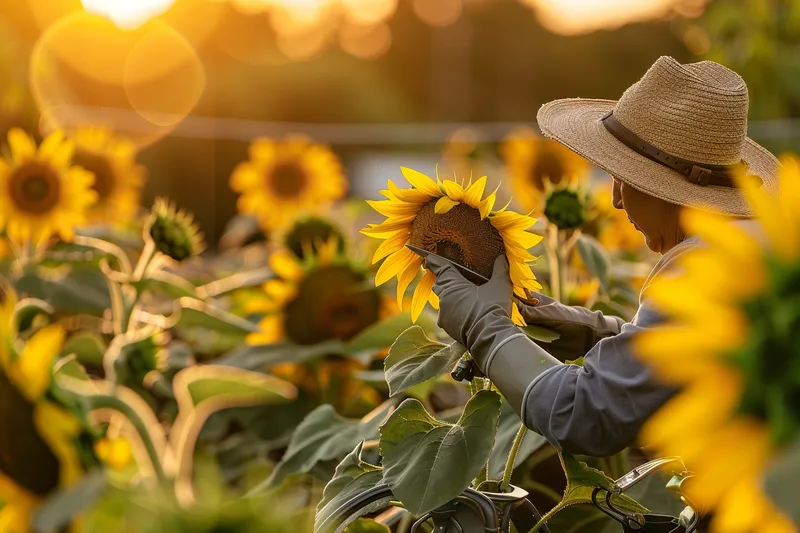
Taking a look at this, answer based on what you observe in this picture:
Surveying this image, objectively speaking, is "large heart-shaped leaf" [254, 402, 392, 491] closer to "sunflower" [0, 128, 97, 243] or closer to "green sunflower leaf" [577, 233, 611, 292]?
"green sunflower leaf" [577, 233, 611, 292]

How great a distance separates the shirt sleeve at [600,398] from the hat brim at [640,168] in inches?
7.6

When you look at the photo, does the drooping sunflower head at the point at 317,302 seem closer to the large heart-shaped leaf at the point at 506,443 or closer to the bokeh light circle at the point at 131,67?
the large heart-shaped leaf at the point at 506,443

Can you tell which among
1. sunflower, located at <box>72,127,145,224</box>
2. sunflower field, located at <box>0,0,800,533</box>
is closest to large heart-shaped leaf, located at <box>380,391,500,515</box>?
sunflower field, located at <box>0,0,800,533</box>

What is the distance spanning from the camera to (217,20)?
19.5 m

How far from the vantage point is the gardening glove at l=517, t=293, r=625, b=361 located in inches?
51.2

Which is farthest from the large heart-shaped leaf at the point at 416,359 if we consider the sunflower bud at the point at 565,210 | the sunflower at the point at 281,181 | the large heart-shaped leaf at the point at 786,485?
the sunflower at the point at 281,181

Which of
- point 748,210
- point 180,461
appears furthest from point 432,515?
point 180,461

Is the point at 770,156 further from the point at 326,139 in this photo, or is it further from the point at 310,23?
the point at 310,23

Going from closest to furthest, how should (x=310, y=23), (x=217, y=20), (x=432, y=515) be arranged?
(x=432, y=515)
(x=217, y=20)
(x=310, y=23)

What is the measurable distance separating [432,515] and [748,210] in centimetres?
50

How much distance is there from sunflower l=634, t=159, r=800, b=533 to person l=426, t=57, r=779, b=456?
385mm

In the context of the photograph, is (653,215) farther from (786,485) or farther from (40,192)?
(40,192)

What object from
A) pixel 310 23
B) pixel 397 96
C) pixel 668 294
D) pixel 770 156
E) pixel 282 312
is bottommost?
pixel 397 96

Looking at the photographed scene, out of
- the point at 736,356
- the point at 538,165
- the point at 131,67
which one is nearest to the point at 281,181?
the point at 538,165
